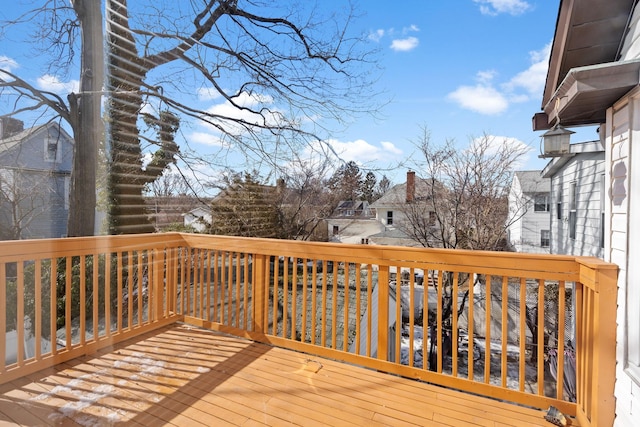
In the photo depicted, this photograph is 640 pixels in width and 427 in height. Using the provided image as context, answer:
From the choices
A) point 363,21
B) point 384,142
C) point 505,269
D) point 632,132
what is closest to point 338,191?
point 384,142

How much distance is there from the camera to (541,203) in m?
5.77

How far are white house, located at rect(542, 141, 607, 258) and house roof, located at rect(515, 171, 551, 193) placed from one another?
4.1 inches

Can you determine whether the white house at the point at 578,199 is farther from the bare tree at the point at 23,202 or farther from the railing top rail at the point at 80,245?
the bare tree at the point at 23,202

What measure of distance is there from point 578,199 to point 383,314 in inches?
166

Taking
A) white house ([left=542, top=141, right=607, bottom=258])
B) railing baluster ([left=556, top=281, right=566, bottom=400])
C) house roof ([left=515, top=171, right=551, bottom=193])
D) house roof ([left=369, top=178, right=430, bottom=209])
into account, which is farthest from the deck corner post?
house roof ([left=515, top=171, right=551, bottom=193])

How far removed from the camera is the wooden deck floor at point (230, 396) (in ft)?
5.53

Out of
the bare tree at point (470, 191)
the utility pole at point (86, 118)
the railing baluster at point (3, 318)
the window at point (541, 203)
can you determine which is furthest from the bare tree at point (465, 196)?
the railing baluster at point (3, 318)

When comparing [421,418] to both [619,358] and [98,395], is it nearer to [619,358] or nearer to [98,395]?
[619,358]

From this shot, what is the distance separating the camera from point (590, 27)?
69.7 inches

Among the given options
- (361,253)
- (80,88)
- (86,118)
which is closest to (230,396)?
(361,253)

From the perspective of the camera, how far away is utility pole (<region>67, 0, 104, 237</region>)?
2182mm

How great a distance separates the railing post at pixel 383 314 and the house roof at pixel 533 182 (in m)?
4.42

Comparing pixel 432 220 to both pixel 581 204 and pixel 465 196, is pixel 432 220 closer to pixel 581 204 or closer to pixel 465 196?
pixel 465 196

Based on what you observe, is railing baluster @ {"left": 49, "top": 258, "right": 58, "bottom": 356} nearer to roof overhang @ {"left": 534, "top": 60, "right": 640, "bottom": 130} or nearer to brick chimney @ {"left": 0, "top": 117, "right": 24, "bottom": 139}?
brick chimney @ {"left": 0, "top": 117, "right": 24, "bottom": 139}
